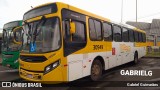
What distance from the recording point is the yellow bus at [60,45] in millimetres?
6680

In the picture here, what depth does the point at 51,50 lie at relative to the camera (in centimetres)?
→ 666

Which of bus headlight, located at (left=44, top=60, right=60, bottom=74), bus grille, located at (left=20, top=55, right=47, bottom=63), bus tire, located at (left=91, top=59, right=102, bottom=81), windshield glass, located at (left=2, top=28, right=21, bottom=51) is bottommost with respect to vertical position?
bus tire, located at (left=91, top=59, right=102, bottom=81)

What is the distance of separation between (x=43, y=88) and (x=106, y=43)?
394 cm

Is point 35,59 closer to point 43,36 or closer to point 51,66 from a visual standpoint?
point 51,66

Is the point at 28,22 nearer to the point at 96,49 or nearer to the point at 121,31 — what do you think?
the point at 96,49

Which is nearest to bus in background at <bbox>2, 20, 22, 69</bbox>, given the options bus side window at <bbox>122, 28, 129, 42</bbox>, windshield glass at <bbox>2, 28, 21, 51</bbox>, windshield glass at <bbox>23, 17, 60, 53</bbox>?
windshield glass at <bbox>2, 28, 21, 51</bbox>

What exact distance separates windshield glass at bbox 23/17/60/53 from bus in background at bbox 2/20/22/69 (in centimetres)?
377

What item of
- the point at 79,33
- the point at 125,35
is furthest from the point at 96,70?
the point at 125,35

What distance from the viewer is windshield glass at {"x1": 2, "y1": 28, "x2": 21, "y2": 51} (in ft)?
36.2

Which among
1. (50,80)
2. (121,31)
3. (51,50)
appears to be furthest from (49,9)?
(121,31)

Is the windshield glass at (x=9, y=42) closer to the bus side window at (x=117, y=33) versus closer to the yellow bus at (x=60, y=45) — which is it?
the yellow bus at (x=60, y=45)

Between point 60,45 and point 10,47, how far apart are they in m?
5.52

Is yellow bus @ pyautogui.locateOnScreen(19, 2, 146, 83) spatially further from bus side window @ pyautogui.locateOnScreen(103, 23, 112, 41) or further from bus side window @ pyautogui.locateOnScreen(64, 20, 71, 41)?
bus side window @ pyautogui.locateOnScreen(103, 23, 112, 41)

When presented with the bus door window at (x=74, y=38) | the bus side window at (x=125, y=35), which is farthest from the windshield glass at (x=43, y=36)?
the bus side window at (x=125, y=35)
